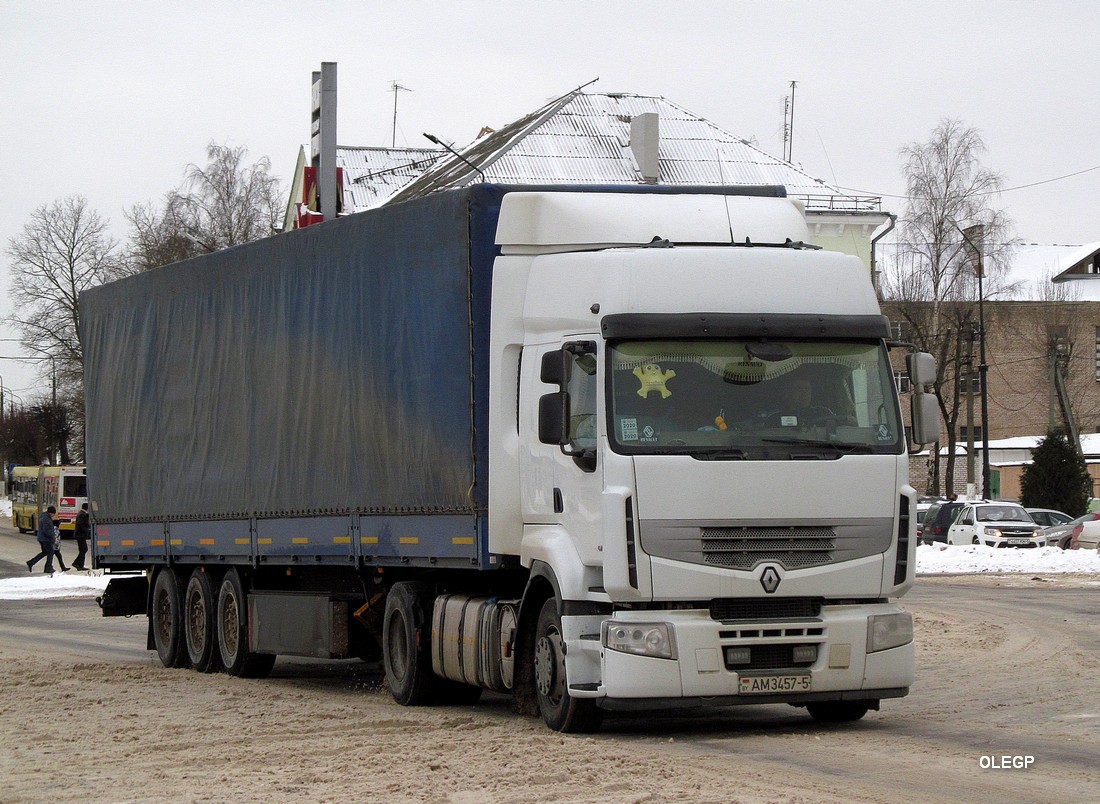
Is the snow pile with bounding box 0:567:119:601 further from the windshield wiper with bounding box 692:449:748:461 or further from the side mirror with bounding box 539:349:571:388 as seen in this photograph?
the windshield wiper with bounding box 692:449:748:461

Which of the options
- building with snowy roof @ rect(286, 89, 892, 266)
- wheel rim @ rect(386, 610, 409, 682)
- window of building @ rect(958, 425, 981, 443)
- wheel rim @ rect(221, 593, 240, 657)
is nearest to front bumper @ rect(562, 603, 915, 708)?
wheel rim @ rect(386, 610, 409, 682)

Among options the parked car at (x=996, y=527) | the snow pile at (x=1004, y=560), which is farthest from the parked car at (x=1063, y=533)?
the snow pile at (x=1004, y=560)

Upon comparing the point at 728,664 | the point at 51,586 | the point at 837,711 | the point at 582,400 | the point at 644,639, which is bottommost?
the point at 51,586

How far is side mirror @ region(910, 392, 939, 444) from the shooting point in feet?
37.6

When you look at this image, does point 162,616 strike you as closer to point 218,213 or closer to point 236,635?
point 236,635

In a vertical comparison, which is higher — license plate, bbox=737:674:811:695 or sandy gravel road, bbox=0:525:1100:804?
license plate, bbox=737:674:811:695

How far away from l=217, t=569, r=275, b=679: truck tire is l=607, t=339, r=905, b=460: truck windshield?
7.07 metres

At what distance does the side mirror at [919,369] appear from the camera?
11400 mm

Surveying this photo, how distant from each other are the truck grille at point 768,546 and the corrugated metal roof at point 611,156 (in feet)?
123

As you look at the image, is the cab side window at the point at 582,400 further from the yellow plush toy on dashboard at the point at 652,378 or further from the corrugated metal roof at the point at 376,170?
the corrugated metal roof at the point at 376,170

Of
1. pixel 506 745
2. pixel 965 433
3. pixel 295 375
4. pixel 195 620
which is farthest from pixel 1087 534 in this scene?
pixel 965 433

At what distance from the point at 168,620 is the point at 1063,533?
31373 millimetres

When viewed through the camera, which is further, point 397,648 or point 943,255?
point 943,255

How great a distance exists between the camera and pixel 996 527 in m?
42.3
